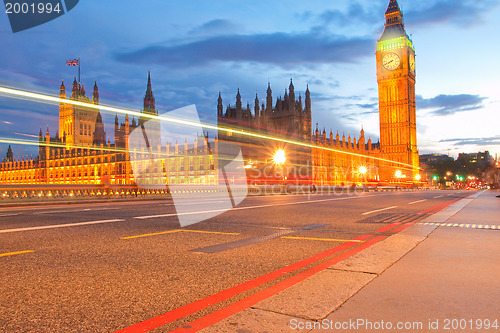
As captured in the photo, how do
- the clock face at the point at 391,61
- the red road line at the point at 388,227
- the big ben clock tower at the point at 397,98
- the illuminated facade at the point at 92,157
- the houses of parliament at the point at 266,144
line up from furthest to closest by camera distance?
the clock face at the point at 391,61 → the big ben clock tower at the point at 397,98 → the illuminated facade at the point at 92,157 → the houses of parliament at the point at 266,144 → the red road line at the point at 388,227

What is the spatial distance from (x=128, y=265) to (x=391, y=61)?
118040 mm

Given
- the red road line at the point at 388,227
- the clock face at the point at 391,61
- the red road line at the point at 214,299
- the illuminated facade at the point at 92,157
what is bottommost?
the red road line at the point at 388,227

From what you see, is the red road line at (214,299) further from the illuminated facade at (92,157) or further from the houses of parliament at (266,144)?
A: the illuminated facade at (92,157)

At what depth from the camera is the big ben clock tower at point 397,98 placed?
356 ft

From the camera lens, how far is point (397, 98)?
110000 mm

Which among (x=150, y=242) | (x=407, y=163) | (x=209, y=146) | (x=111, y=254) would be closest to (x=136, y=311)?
(x=111, y=254)

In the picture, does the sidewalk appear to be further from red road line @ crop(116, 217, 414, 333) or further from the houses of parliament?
the houses of parliament

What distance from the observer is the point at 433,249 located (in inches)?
220

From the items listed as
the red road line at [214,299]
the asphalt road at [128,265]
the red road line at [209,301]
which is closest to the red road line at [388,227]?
the asphalt road at [128,265]

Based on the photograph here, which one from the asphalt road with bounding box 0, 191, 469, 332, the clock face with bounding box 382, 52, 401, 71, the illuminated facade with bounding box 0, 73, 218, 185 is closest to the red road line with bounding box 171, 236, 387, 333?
the asphalt road with bounding box 0, 191, 469, 332

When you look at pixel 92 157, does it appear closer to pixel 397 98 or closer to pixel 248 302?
pixel 397 98

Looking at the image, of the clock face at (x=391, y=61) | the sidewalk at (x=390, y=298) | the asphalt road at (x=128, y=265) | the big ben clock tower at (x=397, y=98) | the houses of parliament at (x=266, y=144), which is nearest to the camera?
the sidewalk at (x=390, y=298)

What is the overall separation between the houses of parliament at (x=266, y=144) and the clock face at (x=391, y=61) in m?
0.27

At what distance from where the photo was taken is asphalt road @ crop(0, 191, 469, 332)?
9.82ft
